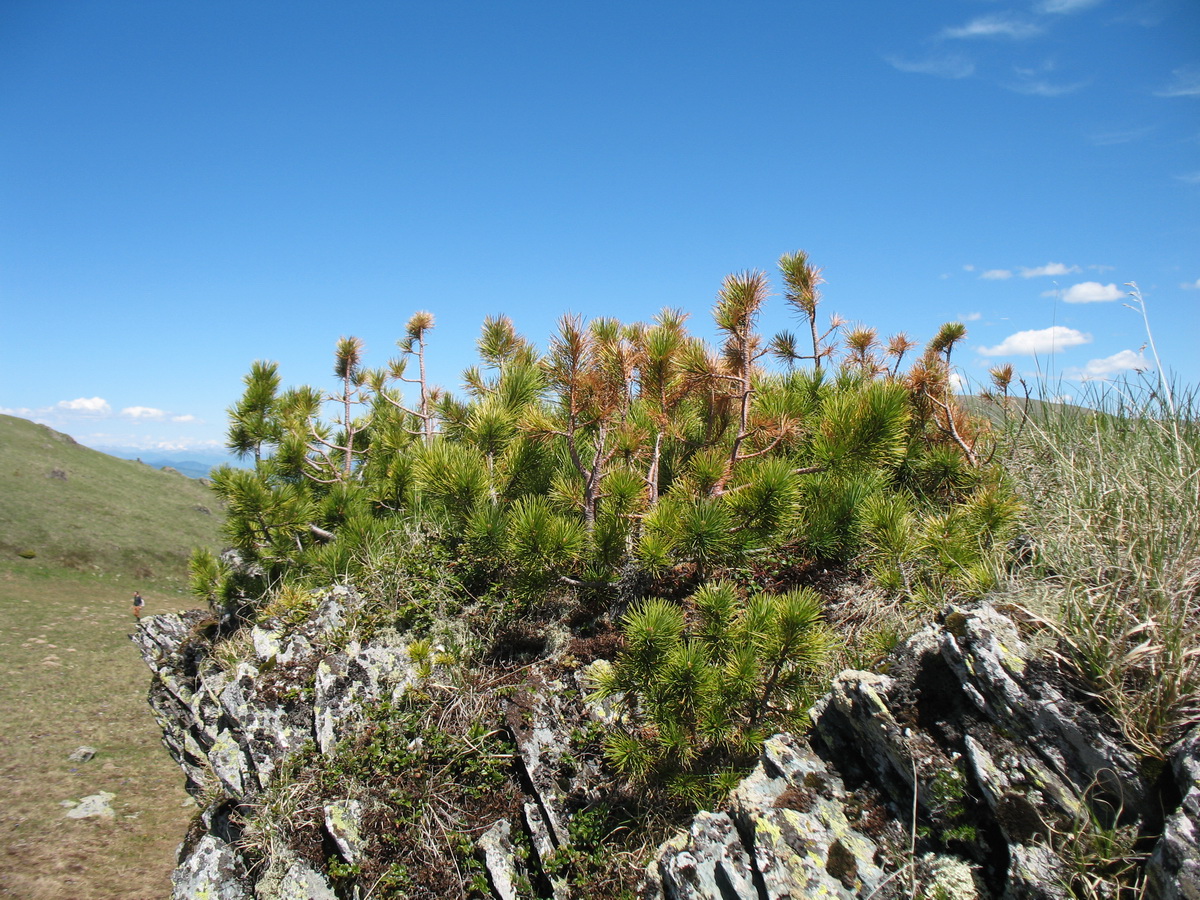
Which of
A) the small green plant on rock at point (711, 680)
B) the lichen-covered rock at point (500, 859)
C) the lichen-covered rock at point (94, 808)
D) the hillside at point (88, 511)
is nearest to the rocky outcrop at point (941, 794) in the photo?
the small green plant on rock at point (711, 680)

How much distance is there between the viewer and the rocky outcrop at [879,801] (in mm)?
1922

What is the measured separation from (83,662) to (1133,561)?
15990 mm

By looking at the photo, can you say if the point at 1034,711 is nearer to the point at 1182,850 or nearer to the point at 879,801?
the point at 1182,850

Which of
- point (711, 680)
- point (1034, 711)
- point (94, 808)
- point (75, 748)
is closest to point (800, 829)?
point (711, 680)

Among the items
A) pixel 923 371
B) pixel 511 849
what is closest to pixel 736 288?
pixel 923 371

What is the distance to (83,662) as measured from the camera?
1205cm

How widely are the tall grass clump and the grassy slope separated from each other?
953 cm

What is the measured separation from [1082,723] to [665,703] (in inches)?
62.8

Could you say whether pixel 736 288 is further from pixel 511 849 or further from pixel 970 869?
pixel 511 849

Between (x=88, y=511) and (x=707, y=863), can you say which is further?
(x=88, y=511)

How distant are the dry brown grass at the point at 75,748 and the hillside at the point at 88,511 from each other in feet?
3.00

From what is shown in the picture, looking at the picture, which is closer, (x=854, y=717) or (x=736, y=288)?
(x=854, y=717)

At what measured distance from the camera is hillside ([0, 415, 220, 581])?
51.0 feet

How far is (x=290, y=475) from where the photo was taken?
6.55 meters
